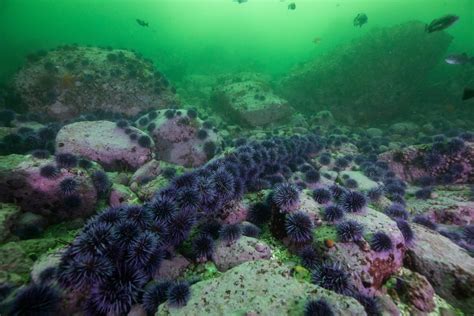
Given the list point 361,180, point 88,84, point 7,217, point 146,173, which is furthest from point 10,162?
point 88,84

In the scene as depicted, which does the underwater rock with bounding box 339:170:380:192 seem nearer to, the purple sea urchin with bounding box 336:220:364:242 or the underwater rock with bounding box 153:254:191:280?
the purple sea urchin with bounding box 336:220:364:242

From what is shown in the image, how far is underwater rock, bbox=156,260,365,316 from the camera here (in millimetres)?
3951

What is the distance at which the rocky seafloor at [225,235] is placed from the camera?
4141 mm

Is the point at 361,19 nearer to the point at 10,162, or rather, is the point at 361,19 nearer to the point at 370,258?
the point at 370,258

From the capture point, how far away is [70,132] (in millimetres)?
11164

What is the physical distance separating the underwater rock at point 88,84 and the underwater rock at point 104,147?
6750 mm

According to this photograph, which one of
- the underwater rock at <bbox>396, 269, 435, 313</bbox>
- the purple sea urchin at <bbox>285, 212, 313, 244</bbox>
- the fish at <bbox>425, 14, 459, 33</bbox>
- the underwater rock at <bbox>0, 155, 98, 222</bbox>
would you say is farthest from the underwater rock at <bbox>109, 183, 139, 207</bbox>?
the fish at <bbox>425, 14, 459, 33</bbox>

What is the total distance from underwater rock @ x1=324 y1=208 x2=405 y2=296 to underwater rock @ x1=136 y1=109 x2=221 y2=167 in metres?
9.20

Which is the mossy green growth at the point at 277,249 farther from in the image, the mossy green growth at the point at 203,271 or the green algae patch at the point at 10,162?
the green algae patch at the point at 10,162

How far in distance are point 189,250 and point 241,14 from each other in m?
188

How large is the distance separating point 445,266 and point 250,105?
18.0m

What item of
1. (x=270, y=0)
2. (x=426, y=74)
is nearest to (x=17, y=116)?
(x=426, y=74)

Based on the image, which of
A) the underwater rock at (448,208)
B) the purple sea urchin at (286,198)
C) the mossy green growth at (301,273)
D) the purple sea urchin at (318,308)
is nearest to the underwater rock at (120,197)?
the purple sea urchin at (286,198)

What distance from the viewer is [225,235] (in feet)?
17.9
